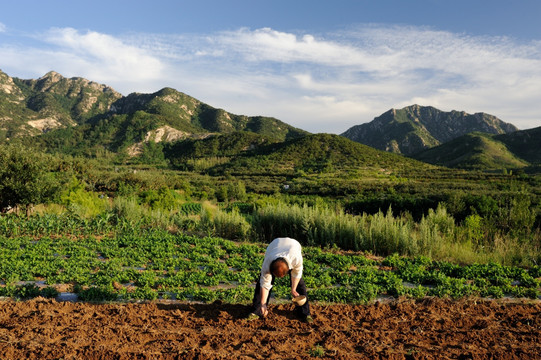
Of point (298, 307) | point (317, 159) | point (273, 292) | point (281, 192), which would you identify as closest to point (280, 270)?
point (298, 307)

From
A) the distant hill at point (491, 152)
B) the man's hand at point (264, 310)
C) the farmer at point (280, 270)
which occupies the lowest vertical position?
the man's hand at point (264, 310)

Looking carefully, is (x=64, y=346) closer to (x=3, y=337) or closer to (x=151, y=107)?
(x=3, y=337)

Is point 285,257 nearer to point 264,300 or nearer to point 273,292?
point 264,300

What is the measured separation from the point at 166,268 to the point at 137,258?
50.0 inches

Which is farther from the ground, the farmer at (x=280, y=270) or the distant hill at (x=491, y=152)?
the distant hill at (x=491, y=152)

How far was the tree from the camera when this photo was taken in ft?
49.3

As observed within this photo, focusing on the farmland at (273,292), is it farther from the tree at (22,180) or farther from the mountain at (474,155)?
the mountain at (474,155)

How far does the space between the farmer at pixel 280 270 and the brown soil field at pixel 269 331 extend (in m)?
0.17

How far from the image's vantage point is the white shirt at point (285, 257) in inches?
182

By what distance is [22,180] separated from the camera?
15.4 m

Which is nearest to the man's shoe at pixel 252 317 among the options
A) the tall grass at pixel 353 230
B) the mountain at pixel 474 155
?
the tall grass at pixel 353 230

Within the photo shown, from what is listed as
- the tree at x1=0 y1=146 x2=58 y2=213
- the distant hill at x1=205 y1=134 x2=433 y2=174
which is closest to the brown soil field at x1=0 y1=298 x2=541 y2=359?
the tree at x1=0 y1=146 x2=58 y2=213

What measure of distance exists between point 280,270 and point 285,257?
0.23 metres

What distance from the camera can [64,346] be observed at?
3990mm
